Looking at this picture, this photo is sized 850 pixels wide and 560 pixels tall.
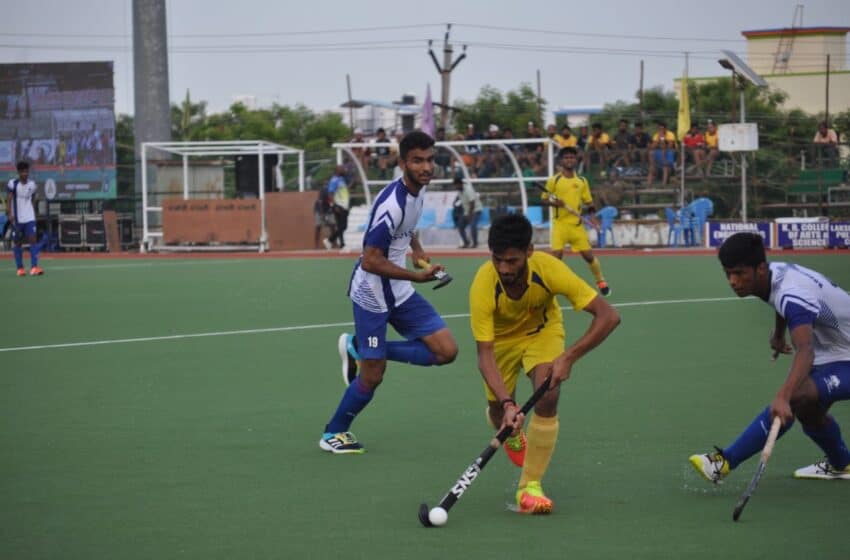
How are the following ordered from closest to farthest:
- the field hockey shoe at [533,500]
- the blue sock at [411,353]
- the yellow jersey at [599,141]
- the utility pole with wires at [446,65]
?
the field hockey shoe at [533,500] < the blue sock at [411,353] < the yellow jersey at [599,141] < the utility pole with wires at [446,65]

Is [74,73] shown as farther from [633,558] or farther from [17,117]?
[633,558]

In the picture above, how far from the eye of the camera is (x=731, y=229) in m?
31.8

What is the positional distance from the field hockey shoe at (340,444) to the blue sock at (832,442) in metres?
2.64

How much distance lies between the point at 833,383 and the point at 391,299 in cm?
284

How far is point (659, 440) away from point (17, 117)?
118 ft

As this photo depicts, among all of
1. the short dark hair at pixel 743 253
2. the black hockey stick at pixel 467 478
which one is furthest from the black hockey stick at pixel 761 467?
the black hockey stick at pixel 467 478

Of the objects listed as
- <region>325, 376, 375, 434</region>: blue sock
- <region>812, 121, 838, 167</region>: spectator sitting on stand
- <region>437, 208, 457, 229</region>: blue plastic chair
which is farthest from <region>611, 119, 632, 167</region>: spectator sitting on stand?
<region>325, 376, 375, 434</region>: blue sock

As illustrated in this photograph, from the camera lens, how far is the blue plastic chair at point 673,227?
33.1 m

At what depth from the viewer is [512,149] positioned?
1410 inches

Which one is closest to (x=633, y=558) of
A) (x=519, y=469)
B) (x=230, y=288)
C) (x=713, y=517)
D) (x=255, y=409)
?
(x=713, y=517)

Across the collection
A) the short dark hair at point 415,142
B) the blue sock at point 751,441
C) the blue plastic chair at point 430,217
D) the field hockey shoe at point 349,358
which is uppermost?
the short dark hair at point 415,142

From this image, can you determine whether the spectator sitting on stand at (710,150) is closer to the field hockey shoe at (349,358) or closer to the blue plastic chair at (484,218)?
the blue plastic chair at (484,218)

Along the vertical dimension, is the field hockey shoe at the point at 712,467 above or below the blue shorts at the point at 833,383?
below

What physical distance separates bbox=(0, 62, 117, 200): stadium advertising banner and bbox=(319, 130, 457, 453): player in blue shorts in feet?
106
